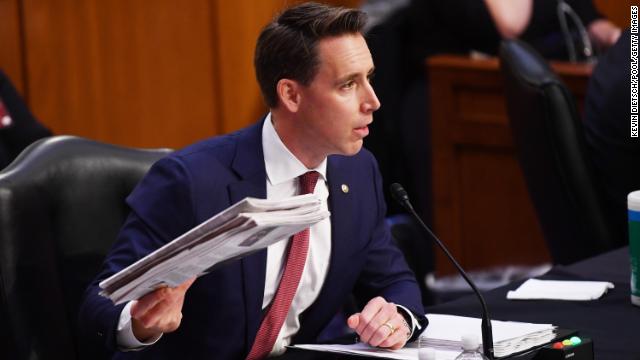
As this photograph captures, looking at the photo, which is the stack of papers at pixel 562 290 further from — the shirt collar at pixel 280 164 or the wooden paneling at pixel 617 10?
the wooden paneling at pixel 617 10

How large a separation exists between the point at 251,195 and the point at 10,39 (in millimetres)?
2684

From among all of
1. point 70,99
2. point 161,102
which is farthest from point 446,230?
point 70,99

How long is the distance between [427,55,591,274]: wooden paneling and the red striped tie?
281cm

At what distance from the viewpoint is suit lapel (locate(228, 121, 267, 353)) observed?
217 centimetres

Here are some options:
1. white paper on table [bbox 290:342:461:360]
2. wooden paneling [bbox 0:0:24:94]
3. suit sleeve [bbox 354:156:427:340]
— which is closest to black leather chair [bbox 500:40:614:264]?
suit sleeve [bbox 354:156:427:340]

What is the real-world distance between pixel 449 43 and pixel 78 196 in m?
3.03

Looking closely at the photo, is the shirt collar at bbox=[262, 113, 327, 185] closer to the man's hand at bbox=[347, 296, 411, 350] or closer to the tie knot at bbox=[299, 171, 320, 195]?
the tie knot at bbox=[299, 171, 320, 195]

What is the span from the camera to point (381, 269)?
2.44m

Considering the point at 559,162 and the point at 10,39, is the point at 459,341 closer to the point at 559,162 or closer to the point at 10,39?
the point at 559,162

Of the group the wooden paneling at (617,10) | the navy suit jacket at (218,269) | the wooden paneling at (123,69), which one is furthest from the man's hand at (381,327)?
the wooden paneling at (617,10)

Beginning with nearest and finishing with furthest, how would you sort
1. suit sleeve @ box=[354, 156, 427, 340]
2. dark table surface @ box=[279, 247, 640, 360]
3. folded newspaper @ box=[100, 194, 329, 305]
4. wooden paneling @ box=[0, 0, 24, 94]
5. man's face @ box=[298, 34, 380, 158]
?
folded newspaper @ box=[100, 194, 329, 305]
dark table surface @ box=[279, 247, 640, 360]
man's face @ box=[298, 34, 380, 158]
suit sleeve @ box=[354, 156, 427, 340]
wooden paneling @ box=[0, 0, 24, 94]

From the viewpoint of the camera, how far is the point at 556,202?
139 inches

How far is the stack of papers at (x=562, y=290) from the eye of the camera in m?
2.45

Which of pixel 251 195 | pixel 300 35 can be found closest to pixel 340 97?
pixel 300 35
